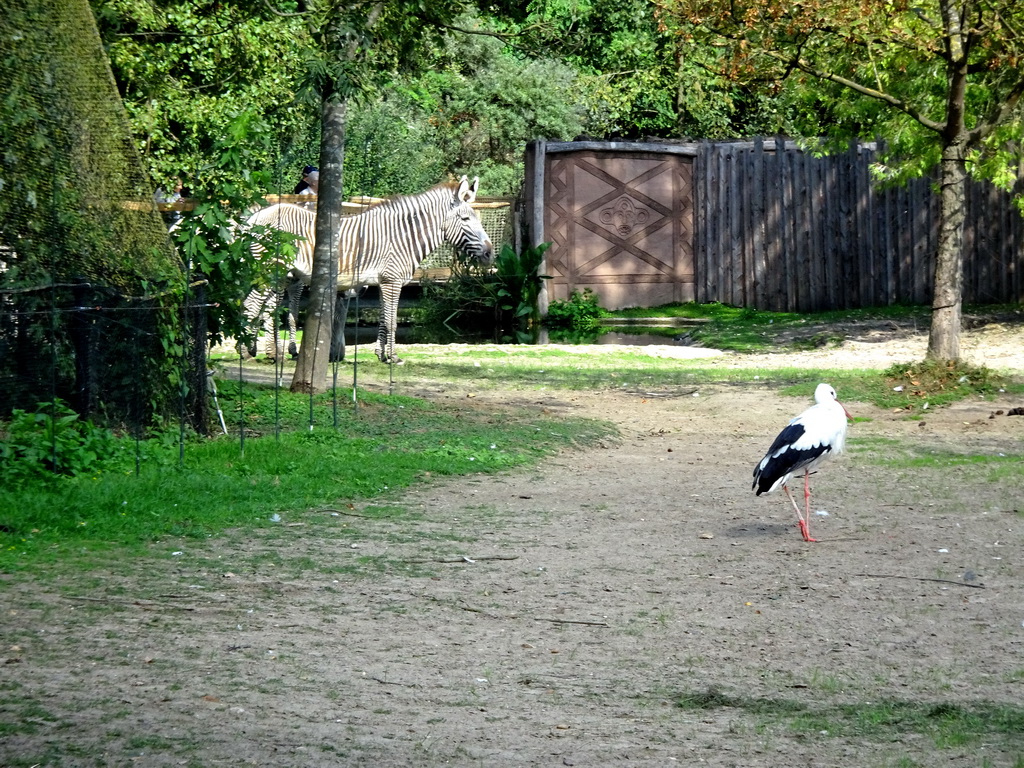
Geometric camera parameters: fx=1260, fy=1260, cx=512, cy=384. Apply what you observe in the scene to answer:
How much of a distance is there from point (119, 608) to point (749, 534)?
3.91 metres

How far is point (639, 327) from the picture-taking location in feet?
70.9

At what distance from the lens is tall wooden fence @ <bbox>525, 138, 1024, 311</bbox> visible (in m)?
22.0

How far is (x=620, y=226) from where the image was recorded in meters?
22.6

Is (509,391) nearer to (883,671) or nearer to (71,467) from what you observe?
(71,467)

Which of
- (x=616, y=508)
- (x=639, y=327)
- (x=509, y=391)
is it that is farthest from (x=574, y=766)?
(x=639, y=327)

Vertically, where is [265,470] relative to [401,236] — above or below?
below

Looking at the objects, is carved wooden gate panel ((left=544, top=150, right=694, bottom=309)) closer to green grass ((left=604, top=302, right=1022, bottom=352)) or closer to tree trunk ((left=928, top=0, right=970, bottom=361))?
green grass ((left=604, top=302, right=1022, bottom=352))

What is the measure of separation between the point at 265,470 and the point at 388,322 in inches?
317

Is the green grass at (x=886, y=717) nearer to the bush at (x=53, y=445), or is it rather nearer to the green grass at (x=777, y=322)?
the bush at (x=53, y=445)

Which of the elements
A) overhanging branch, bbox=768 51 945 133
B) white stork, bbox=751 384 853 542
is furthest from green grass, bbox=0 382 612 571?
overhanging branch, bbox=768 51 945 133

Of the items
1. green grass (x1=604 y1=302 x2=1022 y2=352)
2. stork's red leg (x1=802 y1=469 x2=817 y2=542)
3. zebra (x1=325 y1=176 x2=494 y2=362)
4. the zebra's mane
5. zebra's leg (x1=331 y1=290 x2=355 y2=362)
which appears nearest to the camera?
stork's red leg (x1=802 y1=469 x2=817 y2=542)

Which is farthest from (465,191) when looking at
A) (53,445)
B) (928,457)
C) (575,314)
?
(53,445)

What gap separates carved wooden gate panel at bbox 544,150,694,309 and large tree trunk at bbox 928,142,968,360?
898 cm

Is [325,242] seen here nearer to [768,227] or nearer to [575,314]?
[575,314]
